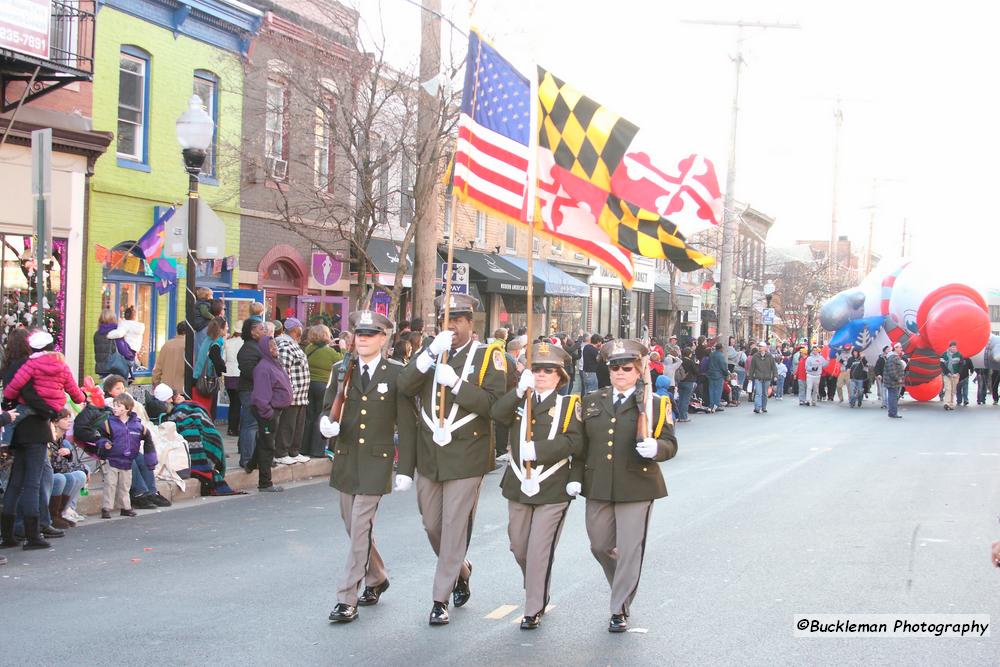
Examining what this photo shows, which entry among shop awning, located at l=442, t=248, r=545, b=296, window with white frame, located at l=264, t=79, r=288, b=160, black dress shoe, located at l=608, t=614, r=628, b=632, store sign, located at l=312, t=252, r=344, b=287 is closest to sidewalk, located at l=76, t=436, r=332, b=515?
Result: black dress shoe, located at l=608, t=614, r=628, b=632

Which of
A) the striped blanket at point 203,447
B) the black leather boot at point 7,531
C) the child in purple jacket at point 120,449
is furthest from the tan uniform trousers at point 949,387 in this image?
the black leather boot at point 7,531

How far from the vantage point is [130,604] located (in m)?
7.23

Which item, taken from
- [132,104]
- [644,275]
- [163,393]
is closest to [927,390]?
[644,275]

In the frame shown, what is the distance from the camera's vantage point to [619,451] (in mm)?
6805

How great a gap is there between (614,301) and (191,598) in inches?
1451

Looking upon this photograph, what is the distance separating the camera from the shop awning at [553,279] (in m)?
32.4

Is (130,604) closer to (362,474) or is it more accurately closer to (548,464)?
(362,474)

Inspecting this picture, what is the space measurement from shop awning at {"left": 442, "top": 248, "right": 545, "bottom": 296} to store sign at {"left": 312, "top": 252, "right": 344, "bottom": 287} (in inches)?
220

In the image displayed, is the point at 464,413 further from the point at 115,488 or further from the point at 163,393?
the point at 163,393

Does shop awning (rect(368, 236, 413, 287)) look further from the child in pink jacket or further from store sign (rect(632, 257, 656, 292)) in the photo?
store sign (rect(632, 257, 656, 292))

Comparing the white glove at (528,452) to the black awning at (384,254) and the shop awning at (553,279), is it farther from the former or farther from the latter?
the shop awning at (553,279)

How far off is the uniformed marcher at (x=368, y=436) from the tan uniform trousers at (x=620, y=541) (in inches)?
46.6

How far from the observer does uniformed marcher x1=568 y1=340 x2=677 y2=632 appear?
6742 mm

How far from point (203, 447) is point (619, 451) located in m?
6.40
